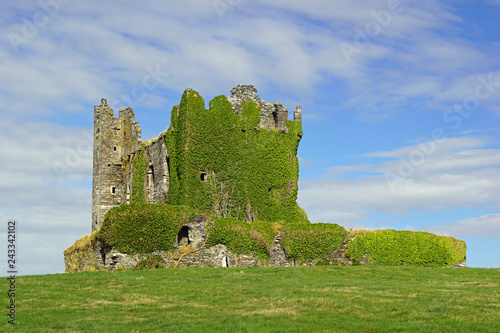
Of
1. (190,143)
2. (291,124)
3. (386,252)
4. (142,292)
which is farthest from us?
(291,124)

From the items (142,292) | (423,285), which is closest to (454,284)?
(423,285)

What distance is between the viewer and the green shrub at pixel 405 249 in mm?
39500

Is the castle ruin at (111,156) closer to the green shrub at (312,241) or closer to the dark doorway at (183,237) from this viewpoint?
the dark doorway at (183,237)

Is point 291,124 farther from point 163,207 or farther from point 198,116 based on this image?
point 163,207

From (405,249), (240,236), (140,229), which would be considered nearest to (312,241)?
(240,236)

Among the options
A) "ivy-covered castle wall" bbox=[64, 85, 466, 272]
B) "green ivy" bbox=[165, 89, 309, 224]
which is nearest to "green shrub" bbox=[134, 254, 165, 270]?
"ivy-covered castle wall" bbox=[64, 85, 466, 272]

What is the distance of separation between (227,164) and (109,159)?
17.7m

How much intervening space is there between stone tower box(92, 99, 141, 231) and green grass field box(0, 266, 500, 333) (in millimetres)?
27406

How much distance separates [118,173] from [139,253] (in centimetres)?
2331

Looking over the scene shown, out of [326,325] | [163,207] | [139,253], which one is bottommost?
[326,325]

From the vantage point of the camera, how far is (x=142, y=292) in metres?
25.5

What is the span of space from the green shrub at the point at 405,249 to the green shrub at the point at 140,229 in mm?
12263

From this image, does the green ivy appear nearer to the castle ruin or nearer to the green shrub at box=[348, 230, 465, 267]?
the green shrub at box=[348, 230, 465, 267]

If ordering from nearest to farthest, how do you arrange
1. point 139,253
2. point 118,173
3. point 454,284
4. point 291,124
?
point 454,284 < point 139,253 < point 291,124 < point 118,173
